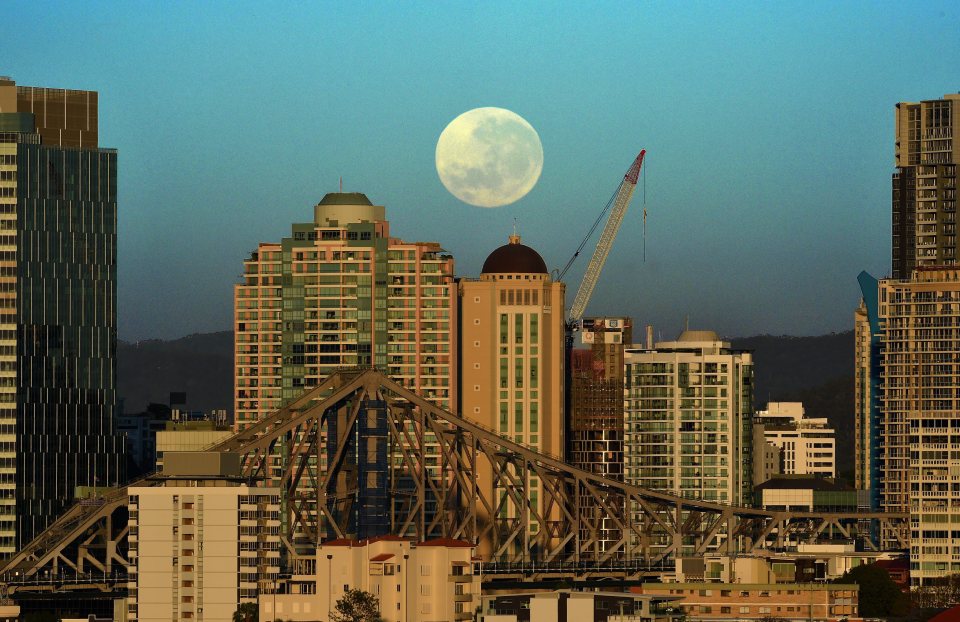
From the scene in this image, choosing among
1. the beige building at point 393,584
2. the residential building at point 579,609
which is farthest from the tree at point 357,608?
the residential building at point 579,609

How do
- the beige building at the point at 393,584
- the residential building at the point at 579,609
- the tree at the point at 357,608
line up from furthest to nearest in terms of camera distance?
the beige building at the point at 393,584, the tree at the point at 357,608, the residential building at the point at 579,609

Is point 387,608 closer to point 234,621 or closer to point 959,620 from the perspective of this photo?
point 234,621

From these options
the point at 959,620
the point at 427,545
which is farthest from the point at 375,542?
the point at 959,620

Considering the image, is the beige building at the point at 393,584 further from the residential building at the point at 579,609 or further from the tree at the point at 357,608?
the residential building at the point at 579,609

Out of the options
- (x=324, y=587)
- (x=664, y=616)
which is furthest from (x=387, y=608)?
(x=664, y=616)

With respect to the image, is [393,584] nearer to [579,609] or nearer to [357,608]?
[357,608]

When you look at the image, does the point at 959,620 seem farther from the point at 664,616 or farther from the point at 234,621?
the point at 234,621

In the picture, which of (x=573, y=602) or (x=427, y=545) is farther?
(x=427, y=545)
